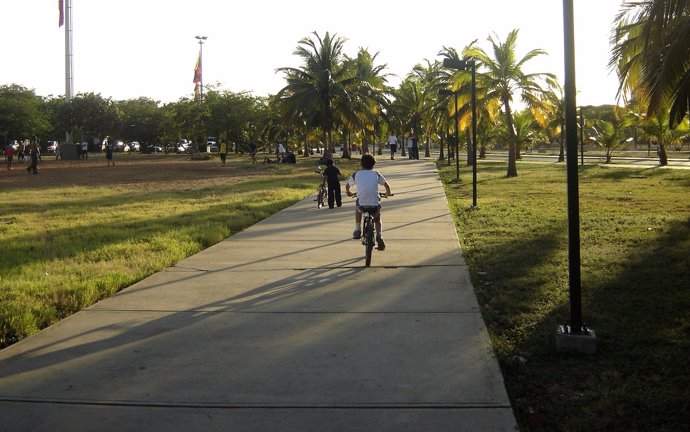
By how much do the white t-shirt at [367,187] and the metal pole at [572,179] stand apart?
4279mm

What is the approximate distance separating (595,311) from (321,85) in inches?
1465

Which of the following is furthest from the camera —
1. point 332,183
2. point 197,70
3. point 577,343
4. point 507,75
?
point 197,70

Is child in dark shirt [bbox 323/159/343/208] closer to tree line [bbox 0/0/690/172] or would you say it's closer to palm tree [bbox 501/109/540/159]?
tree line [bbox 0/0/690/172]

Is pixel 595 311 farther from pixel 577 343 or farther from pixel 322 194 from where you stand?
pixel 322 194

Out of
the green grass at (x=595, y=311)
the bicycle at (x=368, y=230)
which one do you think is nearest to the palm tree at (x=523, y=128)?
the green grass at (x=595, y=311)

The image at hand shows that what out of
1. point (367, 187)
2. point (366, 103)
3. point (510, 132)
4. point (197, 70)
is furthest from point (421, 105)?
point (367, 187)

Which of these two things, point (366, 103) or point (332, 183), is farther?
point (366, 103)

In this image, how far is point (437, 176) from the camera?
30750mm

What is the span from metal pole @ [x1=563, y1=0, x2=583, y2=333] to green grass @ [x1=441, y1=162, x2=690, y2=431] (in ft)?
1.46

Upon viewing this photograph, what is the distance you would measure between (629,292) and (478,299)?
162 cm

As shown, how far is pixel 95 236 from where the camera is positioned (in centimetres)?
1282

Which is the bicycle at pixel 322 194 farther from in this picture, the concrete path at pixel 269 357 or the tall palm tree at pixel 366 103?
the tall palm tree at pixel 366 103

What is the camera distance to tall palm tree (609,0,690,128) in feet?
37.7

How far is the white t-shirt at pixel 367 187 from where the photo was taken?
32.9 ft
